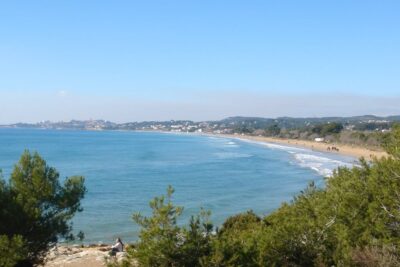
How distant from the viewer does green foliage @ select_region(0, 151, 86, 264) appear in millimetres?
15423

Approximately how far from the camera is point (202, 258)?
11.1 metres

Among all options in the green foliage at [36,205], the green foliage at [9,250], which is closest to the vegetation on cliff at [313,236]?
the green foliage at [9,250]

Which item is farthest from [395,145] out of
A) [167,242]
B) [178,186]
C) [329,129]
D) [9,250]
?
[329,129]

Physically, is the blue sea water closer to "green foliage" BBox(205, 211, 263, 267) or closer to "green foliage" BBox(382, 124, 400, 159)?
"green foliage" BBox(205, 211, 263, 267)

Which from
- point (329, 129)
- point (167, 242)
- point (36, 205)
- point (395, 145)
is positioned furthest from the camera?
point (329, 129)

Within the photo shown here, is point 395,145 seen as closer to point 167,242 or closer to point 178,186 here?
point 167,242

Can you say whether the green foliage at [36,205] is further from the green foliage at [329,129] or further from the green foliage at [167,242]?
the green foliage at [329,129]

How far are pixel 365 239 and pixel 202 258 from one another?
4.96 metres

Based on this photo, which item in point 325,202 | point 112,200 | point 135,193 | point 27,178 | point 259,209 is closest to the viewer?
point 325,202

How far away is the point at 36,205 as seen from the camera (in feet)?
53.1

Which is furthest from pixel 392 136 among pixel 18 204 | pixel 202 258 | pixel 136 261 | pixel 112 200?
pixel 112 200

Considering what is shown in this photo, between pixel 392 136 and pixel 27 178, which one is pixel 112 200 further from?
pixel 392 136

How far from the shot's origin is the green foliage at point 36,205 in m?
15.4

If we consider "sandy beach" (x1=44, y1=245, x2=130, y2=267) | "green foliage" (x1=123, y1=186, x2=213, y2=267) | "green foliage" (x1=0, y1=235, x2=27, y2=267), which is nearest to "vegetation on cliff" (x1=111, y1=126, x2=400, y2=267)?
"green foliage" (x1=123, y1=186, x2=213, y2=267)
